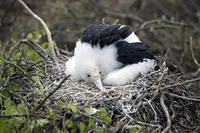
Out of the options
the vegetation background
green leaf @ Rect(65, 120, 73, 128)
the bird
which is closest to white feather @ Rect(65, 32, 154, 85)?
the bird

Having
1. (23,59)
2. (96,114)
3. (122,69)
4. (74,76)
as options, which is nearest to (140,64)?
(122,69)

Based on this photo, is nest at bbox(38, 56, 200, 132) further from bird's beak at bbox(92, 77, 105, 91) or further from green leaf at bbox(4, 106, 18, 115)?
green leaf at bbox(4, 106, 18, 115)

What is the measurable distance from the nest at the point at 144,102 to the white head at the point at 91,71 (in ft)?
0.28

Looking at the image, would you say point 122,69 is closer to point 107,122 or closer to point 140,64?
point 140,64

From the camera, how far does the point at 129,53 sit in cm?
254

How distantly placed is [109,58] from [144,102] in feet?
1.83

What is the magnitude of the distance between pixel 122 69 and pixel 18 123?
99 centimetres

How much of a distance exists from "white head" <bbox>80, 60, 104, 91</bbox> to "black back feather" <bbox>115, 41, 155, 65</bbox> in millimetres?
215

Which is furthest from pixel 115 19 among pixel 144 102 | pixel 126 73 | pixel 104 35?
pixel 144 102

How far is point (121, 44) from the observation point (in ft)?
8.34

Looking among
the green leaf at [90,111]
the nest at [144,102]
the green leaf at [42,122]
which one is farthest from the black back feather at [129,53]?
the green leaf at [42,122]

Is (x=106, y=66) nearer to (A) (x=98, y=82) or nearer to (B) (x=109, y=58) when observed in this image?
(B) (x=109, y=58)

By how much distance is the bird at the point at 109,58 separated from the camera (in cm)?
247

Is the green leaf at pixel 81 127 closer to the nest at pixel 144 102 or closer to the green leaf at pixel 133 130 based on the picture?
the nest at pixel 144 102
